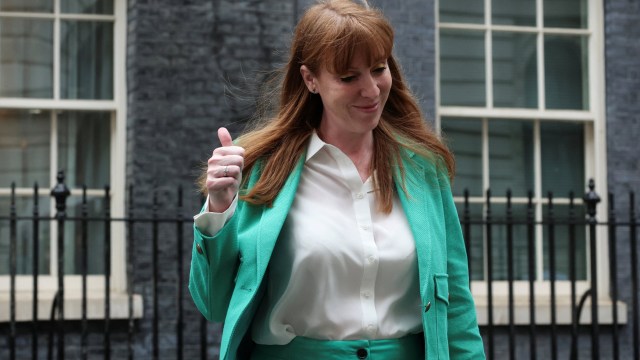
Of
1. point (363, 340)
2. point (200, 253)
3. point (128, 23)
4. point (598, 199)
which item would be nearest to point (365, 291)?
point (363, 340)

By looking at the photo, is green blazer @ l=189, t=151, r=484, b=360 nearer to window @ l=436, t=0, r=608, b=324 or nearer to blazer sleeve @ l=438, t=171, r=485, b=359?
blazer sleeve @ l=438, t=171, r=485, b=359

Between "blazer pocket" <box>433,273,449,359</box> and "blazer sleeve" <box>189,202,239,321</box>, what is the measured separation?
524 millimetres

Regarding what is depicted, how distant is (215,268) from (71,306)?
4.36 metres

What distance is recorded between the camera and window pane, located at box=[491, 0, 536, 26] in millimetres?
8102

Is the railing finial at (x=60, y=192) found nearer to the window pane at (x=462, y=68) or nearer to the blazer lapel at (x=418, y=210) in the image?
the window pane at (x=462, y=68)

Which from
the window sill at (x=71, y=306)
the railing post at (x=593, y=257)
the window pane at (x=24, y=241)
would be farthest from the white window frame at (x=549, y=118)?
the window pane at (x=24, y=241)

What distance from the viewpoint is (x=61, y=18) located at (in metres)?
7.53

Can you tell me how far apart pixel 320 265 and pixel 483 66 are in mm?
5449

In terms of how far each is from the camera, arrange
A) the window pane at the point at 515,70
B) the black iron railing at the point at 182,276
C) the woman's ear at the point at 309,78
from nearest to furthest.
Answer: the woman's ear at the point at 309,78 < the black iron railing at the point at 182,276 < the window pane at the point at 515,70

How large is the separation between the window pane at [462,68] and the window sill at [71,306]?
2.58 metres

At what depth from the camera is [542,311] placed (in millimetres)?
7688

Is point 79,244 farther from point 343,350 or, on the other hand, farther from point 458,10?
point 343,350

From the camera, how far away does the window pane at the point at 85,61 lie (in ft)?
24.7

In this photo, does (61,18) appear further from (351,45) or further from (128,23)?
(351,45)
